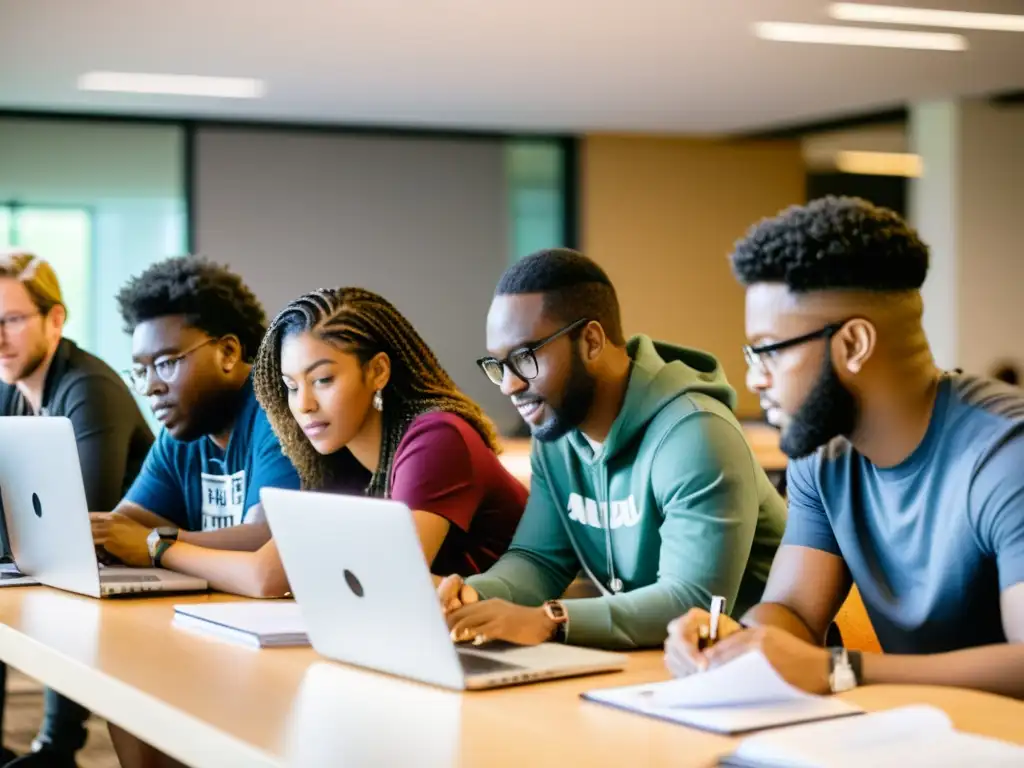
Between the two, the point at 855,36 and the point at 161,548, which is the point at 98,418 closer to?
the point at 161,548

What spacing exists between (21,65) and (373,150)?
2402mm

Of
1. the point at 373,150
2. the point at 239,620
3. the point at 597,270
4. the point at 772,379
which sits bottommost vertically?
the point at 239,620

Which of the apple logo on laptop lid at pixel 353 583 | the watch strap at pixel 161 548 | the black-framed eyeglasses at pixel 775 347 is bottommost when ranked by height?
the watch strap at pixel 161 548

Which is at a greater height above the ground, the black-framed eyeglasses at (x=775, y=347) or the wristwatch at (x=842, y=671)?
the black-framed eyeglasses at (x=775, y=347)

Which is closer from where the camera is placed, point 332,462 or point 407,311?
point 332,462

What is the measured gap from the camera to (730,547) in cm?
195

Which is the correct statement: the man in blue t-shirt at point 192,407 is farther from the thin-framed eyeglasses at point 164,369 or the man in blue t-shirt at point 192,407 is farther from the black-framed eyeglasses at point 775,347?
the black-framed eyeglasses at point 775,347

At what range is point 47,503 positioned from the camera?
2.38 m

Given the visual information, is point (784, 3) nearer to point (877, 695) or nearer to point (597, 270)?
point (597, 270)

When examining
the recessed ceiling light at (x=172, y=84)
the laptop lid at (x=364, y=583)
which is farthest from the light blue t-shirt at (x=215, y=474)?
the recessed ceiling light at (x=172, y=84)

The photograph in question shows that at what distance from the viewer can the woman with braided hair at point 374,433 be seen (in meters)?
2.27

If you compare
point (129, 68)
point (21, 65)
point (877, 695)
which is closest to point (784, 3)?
point (129, 68)

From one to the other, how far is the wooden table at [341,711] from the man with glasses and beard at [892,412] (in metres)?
0.20

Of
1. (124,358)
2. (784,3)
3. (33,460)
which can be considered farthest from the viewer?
(124,358)
